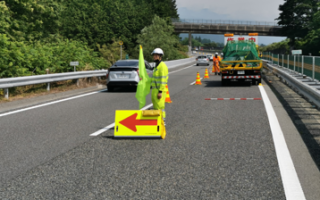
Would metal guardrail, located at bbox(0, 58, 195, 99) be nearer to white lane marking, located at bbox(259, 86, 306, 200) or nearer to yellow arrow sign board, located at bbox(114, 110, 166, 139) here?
yellow arrow sign board, located at bbox(114, 110, 166, 139)

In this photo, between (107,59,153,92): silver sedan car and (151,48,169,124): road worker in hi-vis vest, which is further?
(107,59,153,92): silver sedan car

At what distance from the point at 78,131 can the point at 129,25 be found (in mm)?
85124

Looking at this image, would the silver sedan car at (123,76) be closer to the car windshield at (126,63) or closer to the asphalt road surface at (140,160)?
the car windshield at (126,63)

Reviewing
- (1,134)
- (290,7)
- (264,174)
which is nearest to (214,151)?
(264,174)

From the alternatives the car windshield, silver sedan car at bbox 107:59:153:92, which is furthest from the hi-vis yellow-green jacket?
the car windshield

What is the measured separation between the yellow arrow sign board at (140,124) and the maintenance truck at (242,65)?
13.0 metres

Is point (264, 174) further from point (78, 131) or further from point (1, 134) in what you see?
point (1, 134)

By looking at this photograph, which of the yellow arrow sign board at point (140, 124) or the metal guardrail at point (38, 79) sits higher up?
the metal guardrail at point (38, 79)

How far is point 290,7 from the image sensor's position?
83.9m

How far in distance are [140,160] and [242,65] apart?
15.0m

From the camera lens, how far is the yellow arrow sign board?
7723 mm

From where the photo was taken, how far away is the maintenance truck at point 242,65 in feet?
66.1

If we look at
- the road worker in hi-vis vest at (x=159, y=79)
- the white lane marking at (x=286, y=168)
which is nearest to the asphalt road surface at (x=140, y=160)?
the white lane marking at (x=286, y=168)

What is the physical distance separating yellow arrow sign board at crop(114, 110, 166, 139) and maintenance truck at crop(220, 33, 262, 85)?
42.7 ft
